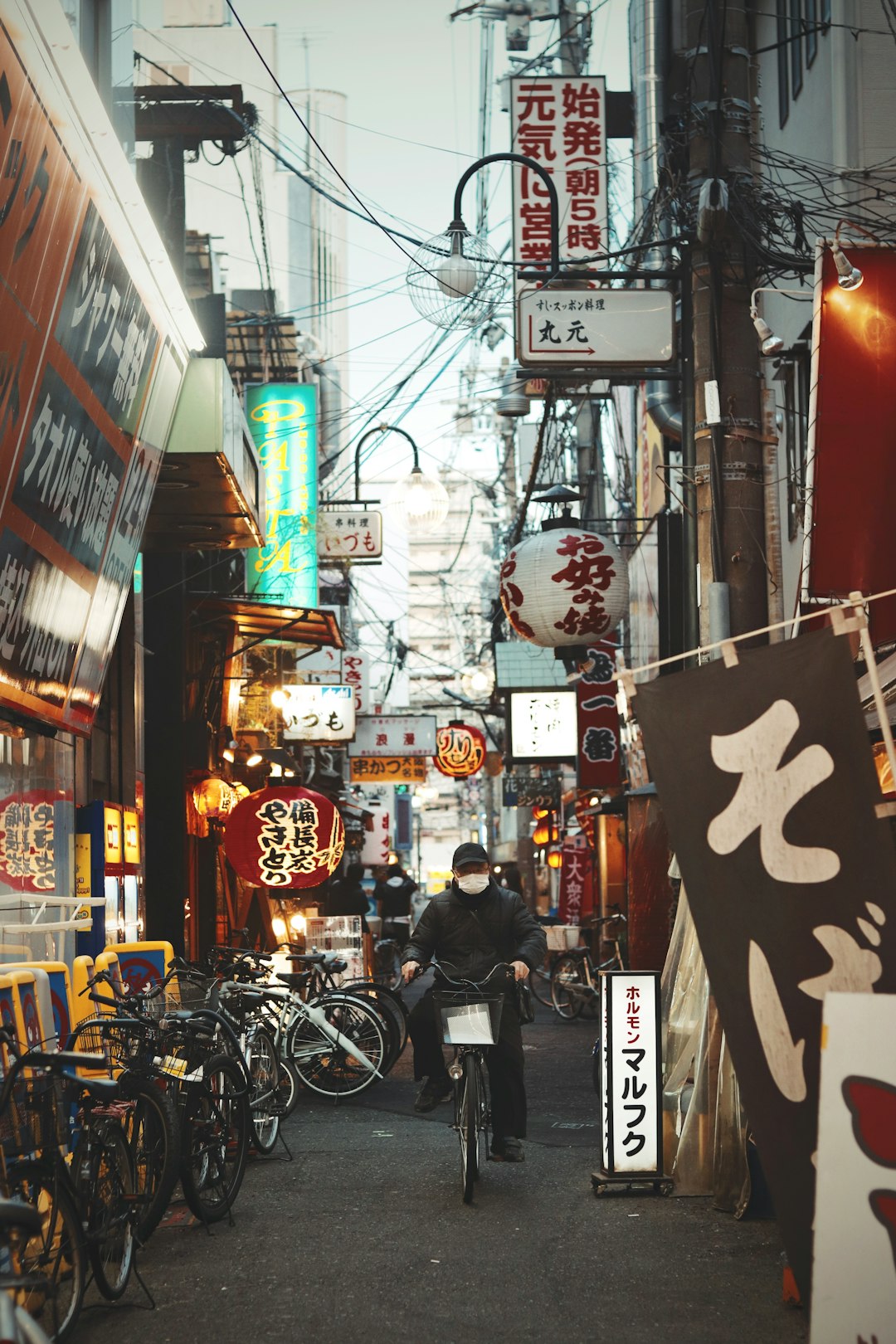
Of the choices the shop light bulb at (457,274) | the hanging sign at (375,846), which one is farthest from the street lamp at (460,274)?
the hanging sign at (375,846)

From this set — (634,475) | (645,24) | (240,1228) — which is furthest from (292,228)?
(240,1228)

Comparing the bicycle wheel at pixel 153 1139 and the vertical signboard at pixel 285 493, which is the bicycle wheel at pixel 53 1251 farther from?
the vertical signboard at pixel 285 493

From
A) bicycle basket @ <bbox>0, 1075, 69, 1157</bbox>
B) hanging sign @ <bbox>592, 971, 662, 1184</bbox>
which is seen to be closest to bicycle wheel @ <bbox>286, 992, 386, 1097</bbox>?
hanging sign @ <bbox>592, 971, 662, 1184</bbox>

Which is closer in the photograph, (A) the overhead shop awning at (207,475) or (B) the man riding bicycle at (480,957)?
(B) the man riding bicycle at (480,957)

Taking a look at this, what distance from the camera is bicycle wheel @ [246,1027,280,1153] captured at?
11070 mm

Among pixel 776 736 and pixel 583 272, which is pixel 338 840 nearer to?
pixel 583 272

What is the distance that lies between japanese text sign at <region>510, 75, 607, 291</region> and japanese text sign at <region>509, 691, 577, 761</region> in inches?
529

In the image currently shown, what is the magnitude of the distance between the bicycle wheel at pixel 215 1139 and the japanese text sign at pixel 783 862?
416 centimetres

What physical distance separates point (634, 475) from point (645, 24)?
9.95m

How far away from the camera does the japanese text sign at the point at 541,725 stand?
2898 centimetres

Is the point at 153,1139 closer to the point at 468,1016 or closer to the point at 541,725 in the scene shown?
the point at 468,1016

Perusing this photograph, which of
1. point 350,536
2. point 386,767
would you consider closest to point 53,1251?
point 350,536

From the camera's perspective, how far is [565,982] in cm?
2369

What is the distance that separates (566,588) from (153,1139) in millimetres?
7398
